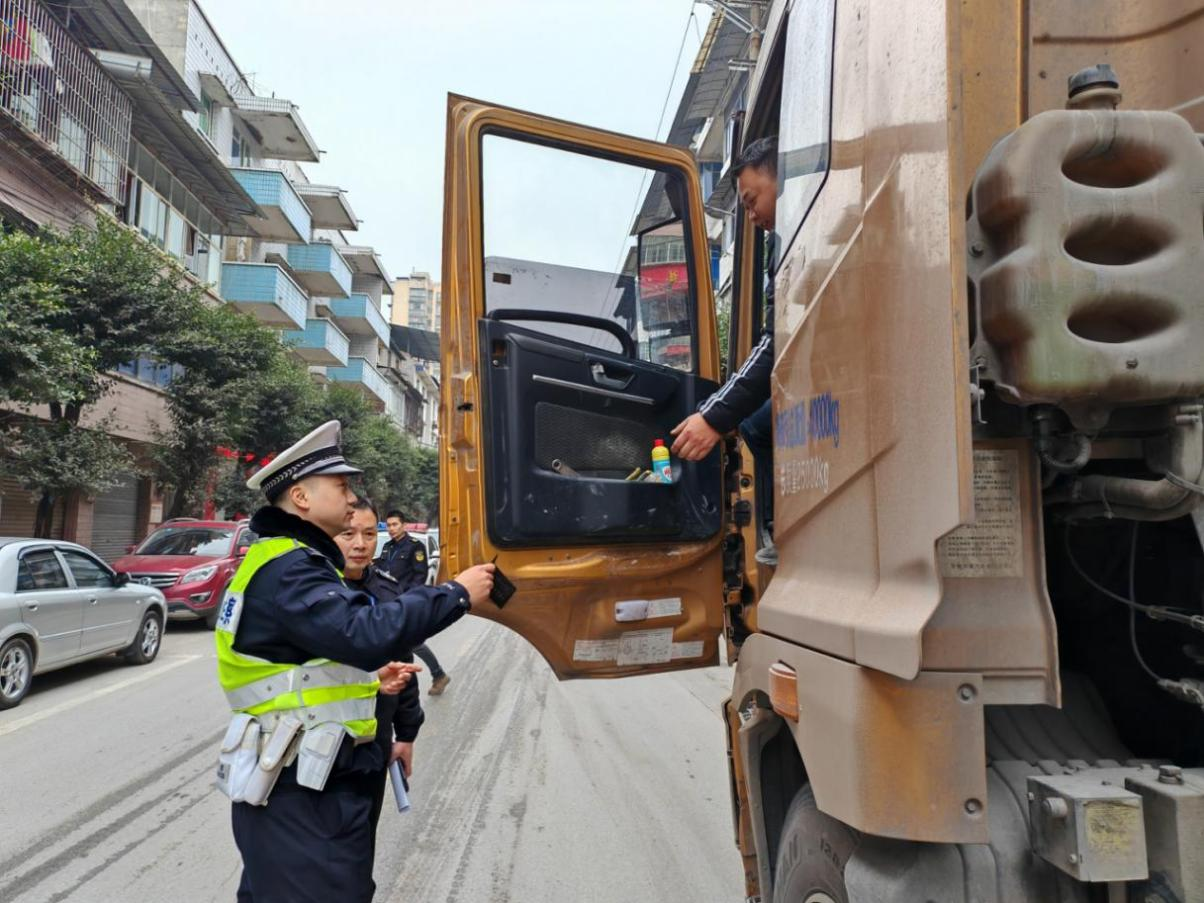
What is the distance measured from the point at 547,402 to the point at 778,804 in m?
1.42

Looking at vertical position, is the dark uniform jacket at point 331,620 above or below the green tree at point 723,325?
below

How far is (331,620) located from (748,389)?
131 cm

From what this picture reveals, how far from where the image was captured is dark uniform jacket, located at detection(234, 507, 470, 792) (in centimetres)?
211

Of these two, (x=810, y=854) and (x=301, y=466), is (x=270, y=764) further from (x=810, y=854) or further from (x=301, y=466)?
(x=810, y=854)

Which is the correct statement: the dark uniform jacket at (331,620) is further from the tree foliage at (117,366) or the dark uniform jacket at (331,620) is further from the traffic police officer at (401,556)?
the tree foliage at (117,366)

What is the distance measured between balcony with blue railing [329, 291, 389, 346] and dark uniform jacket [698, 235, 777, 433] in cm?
3885

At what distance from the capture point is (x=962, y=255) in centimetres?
136

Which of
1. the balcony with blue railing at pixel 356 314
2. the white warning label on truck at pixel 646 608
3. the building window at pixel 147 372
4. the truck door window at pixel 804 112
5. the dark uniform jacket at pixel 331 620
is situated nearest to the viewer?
the truck door window at pixel 804 112

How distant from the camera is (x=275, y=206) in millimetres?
27391

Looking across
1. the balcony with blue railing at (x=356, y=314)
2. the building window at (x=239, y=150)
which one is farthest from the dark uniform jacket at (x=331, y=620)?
the balcony with blue railing at (x=356, y=314)

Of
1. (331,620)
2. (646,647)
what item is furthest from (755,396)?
(331,620)

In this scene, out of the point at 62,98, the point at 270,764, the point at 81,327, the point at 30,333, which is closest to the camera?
the point at 270,764

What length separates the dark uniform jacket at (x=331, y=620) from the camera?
211cm

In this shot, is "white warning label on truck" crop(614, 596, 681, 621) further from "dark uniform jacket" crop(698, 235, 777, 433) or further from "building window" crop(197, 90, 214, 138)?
"building window" crop(197, 90, 214, 138)
